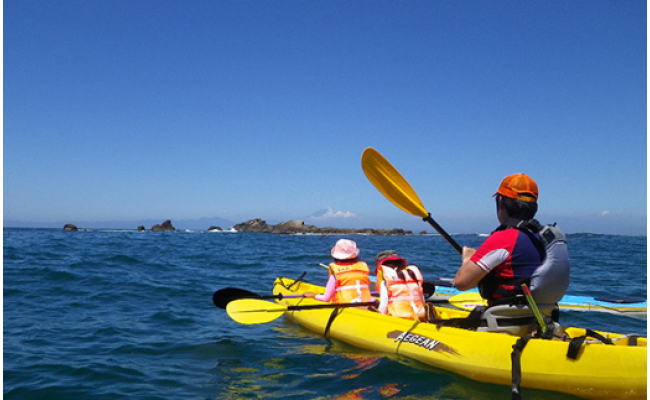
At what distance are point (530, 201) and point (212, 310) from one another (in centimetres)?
636

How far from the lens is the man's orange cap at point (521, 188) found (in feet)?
15.3

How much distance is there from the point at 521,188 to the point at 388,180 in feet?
7.55

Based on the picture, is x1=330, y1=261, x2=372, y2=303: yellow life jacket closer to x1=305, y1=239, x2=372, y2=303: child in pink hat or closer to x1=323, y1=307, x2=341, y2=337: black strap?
x1=305, y1=239, x2=372, y2=303: child in pink hat

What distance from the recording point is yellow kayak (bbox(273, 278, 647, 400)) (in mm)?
4223

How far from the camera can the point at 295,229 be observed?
80.8 meters

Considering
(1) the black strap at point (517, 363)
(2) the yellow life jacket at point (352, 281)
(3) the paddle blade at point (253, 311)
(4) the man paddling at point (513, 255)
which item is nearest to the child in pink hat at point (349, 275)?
(2) the yellow life jacket at point (352, 281)

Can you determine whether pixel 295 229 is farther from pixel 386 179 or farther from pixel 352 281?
pixel 386 179

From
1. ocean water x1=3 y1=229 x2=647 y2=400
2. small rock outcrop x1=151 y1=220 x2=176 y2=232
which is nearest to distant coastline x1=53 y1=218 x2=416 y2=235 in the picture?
small rock outcrop x1=151 y1=220 x2=176 y2=232

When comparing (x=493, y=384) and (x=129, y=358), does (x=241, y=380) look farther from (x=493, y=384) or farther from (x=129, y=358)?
(x=493, y=384)

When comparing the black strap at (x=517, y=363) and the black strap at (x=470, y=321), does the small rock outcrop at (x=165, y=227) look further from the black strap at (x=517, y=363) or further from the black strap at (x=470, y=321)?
the black strap at (x=517, y=363)

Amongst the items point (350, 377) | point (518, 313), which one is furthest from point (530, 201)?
point (350, 377)

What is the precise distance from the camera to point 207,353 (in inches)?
251

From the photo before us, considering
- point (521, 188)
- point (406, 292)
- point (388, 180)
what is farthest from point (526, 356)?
point (388, 180)

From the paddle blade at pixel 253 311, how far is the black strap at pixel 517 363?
3477 mm
